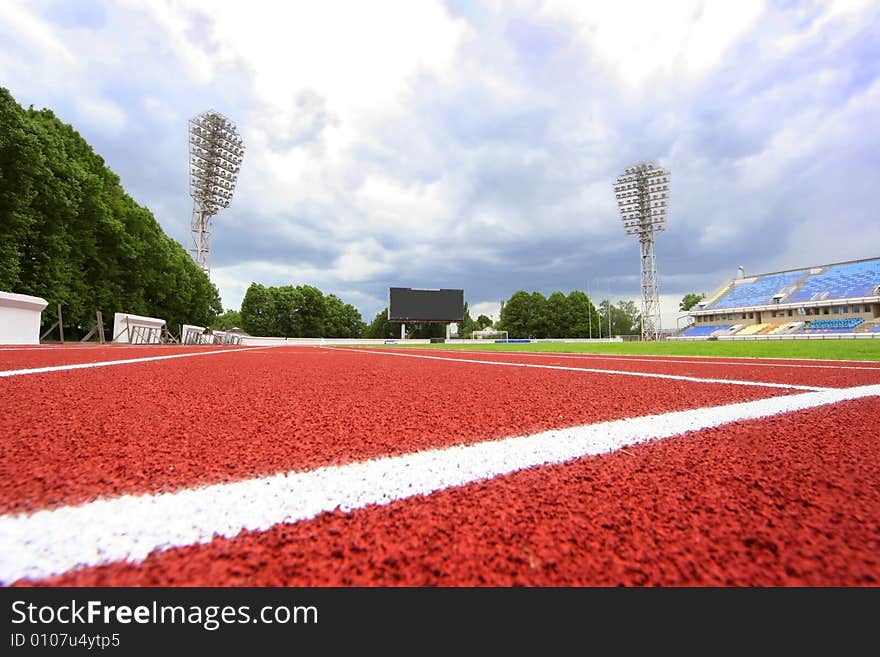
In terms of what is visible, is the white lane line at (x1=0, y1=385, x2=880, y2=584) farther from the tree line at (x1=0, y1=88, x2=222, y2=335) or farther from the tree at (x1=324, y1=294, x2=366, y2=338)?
the tree at (x1=324, y1=294, x2=366, y2=338)

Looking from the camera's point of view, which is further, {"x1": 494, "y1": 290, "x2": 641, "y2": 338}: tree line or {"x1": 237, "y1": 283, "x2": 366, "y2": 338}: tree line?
{"x1": 494, "y1": 290, "x2": 641, "y2": 338}: tree line

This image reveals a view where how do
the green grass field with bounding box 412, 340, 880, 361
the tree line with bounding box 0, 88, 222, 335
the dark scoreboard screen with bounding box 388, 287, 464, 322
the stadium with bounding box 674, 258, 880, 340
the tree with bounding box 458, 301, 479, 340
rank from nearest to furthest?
1. the green grass field with bounding box 412, 340, 880, 361
2. the tree line with bounding box 0, 88, 222, 335
3. the stadium with bounding box 674, 258, 880, 340
4. the dark scoreboard screen with bounding box 388, 287, 464, 322
5. the tree with bounding box 458, 301, 479, 340

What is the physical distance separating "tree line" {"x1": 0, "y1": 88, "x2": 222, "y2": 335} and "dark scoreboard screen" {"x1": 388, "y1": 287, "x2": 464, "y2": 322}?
23.4 m

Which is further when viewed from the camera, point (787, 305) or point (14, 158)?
point (787, 305)

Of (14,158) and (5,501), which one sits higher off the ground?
(14,158)

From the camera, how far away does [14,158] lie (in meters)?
11.9

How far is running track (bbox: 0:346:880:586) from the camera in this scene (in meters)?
0.53

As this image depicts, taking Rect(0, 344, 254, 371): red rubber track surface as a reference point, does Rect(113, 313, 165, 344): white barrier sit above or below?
above

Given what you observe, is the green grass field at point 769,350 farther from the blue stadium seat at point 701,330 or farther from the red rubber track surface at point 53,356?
the blue stadium seat at point 701,330

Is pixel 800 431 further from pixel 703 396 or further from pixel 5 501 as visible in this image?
pixel 5 501

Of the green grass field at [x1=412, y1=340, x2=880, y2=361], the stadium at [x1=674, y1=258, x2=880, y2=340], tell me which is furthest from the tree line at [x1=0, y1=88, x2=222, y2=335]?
the stadium at [x1=674, y1=258, x2=880, y2=340]
